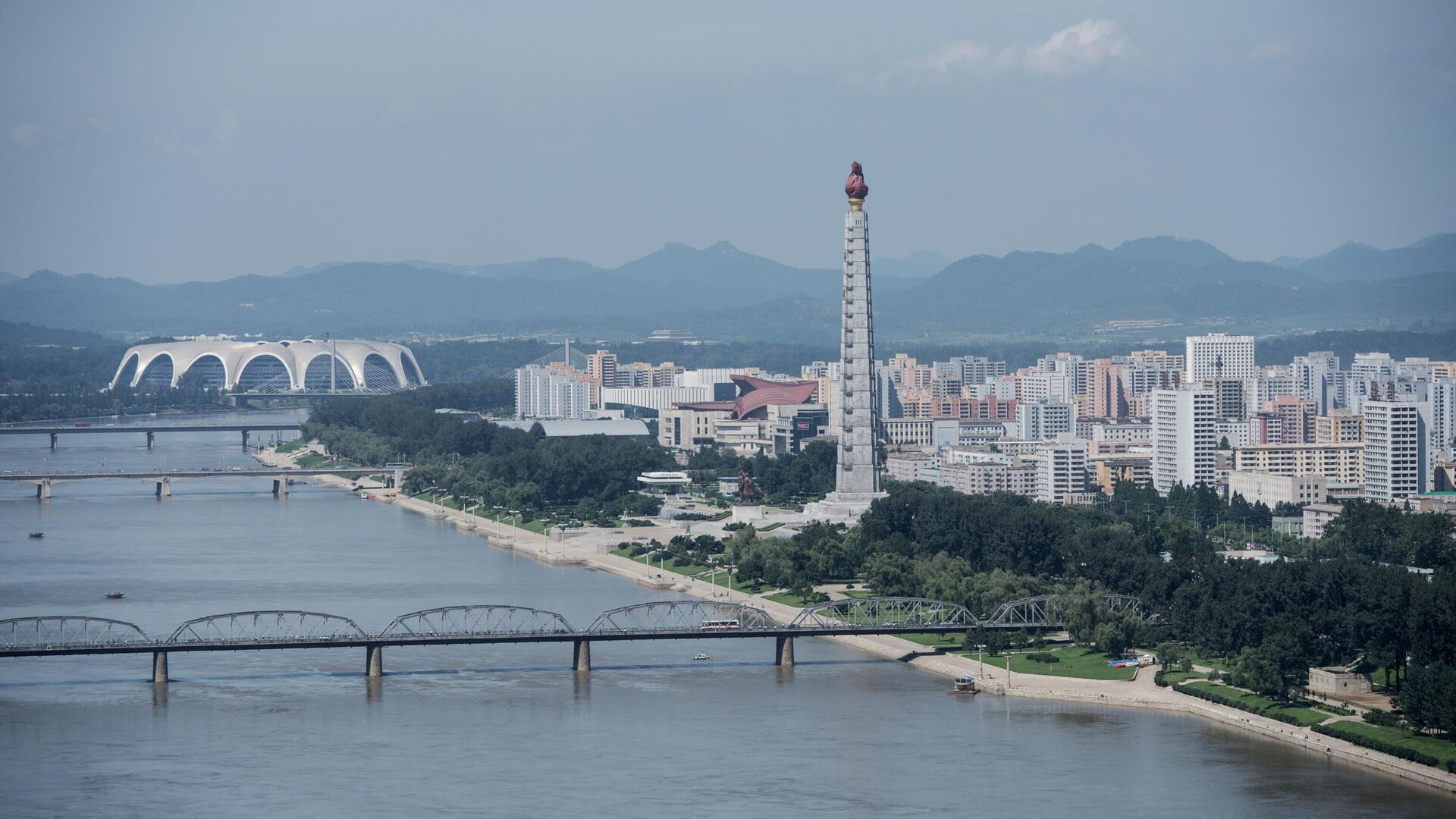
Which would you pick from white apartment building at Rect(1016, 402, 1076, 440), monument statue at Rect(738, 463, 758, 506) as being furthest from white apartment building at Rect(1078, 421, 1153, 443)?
monument statue at Rect(738, 463, 758, 506)

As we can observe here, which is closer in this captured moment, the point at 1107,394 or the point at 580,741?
the point at 580,741

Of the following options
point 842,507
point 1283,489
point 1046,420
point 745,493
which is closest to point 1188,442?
point 1283,489

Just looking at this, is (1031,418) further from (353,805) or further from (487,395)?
(353,805)

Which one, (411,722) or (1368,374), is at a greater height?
(1368,374)

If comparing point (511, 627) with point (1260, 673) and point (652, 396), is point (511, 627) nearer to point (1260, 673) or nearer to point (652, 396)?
point (1260, 673)

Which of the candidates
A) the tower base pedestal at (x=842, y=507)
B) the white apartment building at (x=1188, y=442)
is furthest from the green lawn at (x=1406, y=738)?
the white apartment building at (x=1188, y=442)

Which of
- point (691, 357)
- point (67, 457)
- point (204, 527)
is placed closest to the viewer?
point (204, 527)

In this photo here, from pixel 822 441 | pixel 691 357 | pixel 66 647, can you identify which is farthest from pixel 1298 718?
pixel 691 357
